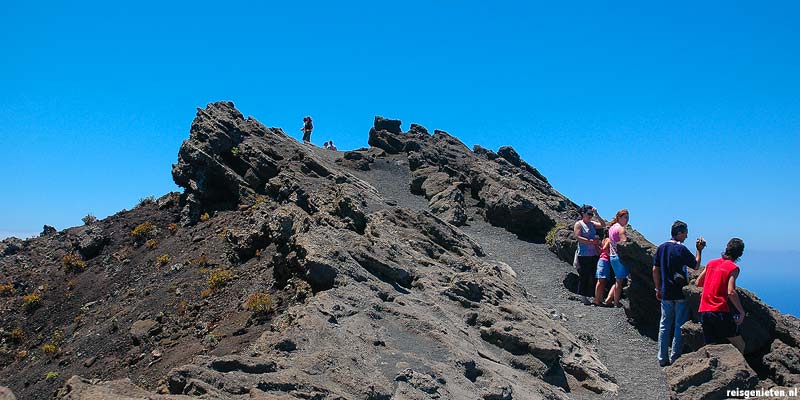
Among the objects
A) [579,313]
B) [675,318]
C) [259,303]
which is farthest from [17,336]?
[675,318]

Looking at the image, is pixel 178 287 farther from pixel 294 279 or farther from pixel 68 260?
pixel 68 260

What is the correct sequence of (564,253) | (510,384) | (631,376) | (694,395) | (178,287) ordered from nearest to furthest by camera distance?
(694,395)
(510,384)
(631,376)
(178,287)
(564,253)

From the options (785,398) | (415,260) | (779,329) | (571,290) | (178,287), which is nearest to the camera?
(785,398)

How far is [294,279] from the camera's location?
1548 centimetres

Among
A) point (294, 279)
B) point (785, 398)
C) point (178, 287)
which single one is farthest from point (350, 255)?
point (785, 398)

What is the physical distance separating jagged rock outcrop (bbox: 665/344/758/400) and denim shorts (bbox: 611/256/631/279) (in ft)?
25.0

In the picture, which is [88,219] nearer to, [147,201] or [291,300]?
[147,201]

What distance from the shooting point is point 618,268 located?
20.4 m

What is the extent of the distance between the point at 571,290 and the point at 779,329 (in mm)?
9613

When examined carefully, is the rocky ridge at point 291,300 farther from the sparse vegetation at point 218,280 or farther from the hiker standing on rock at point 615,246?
the hiker standing on rock at point 615,246

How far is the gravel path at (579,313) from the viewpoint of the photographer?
1641cm

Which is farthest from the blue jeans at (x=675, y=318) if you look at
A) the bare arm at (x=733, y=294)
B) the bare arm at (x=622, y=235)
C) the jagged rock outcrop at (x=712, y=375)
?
the bare arm at (x=622, y=235)

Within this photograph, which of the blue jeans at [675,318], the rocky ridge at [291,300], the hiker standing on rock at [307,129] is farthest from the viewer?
the hiker standing on rock at [307,129]

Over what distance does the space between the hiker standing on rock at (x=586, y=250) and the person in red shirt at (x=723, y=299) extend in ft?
26.5
